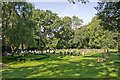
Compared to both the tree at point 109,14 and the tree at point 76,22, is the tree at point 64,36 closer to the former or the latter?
the tree at point 76,22

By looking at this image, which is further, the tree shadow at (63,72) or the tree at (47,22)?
the tree at (47,22)

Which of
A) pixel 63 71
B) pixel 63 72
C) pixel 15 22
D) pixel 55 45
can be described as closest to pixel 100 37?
pixel 55 45

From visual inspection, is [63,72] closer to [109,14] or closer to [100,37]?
[109,14]

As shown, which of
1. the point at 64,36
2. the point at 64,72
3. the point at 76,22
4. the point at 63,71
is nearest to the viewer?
the point at 64,72

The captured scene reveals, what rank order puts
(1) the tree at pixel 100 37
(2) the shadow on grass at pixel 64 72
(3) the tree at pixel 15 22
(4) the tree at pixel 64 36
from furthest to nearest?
(4) the tree at pixel 64 36
(1) the tree at pixel 100 37
(3) the tree at pixel 15 22
(2) the shadow on grass at pixel 64 72

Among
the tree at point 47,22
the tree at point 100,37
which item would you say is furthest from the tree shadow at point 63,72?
the tree at point 47,22

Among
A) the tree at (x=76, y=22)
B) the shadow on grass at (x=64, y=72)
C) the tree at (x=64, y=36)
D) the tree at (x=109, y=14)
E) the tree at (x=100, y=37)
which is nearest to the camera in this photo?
the shadow on grass at (x=64, y=72)

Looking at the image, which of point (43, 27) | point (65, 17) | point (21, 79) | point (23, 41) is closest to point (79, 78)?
point (21, 79)

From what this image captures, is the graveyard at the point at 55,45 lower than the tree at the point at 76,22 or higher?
lower

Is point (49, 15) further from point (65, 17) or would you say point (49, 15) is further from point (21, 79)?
point (21, 79)

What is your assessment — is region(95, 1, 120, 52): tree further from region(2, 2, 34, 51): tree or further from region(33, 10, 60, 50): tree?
region(33, 10, 60, 50): tree

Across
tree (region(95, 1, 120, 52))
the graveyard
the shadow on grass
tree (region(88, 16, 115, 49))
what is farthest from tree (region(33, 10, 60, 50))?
the shadow on grass

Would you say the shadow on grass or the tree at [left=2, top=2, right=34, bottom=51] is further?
the tree at [left=2, top=2, right=34, bottom=51]

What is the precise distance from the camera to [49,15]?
3078 inches
